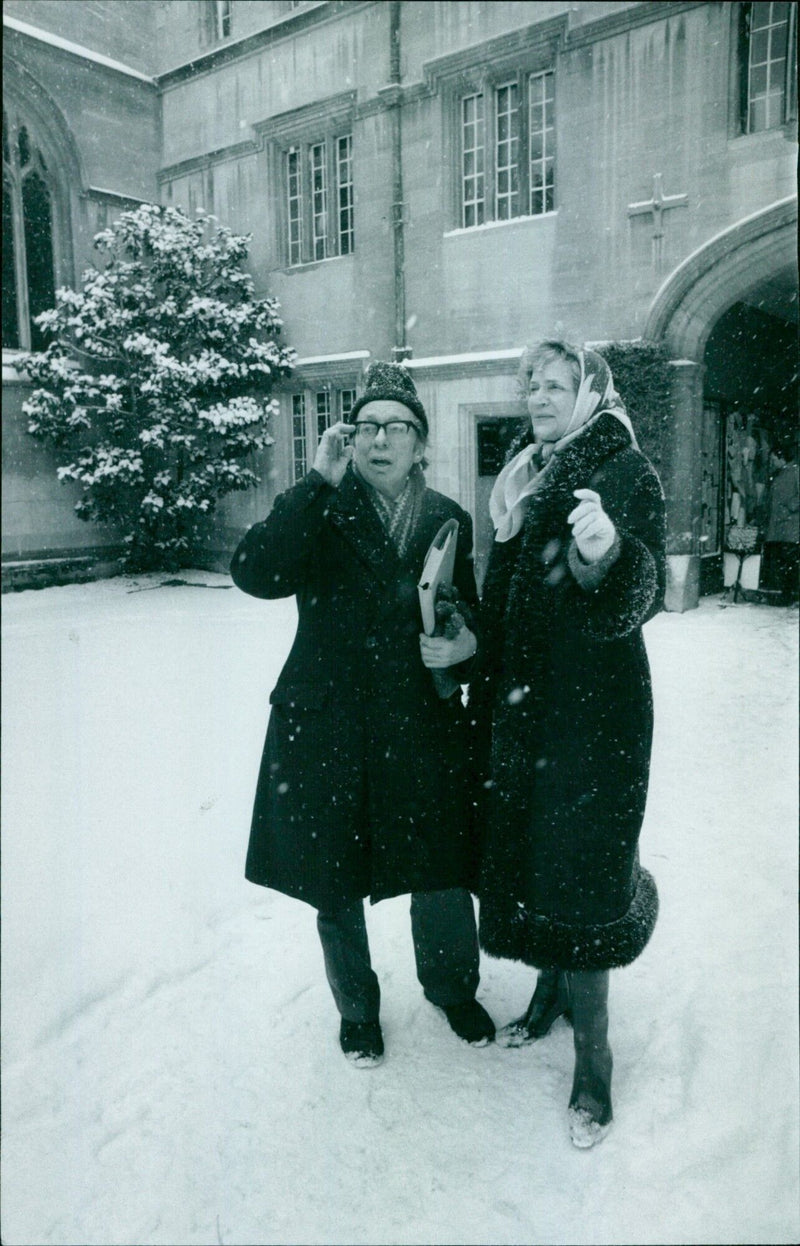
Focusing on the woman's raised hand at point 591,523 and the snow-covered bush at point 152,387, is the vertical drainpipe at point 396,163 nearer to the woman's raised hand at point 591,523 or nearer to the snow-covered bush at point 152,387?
the snow-covered bush at point 152,387

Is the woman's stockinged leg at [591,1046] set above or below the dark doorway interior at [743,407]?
below

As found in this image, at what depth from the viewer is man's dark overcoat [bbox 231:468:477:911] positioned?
1299mm

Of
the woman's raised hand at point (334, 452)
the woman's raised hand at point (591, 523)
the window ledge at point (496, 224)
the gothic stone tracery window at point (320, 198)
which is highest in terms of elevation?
the gothic stone tracery window at point (320, 198)

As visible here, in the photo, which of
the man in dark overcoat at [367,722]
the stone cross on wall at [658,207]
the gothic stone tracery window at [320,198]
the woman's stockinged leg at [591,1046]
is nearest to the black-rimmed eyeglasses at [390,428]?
the man in dark overcoat at [367,722]

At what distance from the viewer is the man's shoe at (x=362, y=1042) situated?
7.49ft

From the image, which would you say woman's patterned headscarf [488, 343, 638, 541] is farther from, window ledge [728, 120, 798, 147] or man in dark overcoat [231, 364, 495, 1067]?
window ledge [728, 120, 798, 147]

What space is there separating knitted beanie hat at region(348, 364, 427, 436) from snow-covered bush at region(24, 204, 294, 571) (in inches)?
4.5

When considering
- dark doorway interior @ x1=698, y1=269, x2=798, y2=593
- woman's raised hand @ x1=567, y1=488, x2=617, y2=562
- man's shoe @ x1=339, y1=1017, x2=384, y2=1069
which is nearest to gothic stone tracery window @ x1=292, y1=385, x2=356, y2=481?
woman's raised hand @ x1=567, y1=488, x2=617, y2=562

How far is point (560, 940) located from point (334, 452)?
1310mm

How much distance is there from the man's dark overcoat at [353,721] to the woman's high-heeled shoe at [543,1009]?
0.76m

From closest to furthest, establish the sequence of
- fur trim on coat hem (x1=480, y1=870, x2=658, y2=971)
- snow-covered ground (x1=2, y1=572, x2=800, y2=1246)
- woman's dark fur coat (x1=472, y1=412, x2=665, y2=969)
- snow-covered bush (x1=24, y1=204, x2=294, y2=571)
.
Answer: snow-covered bush (x1=24, y1=204, x2=294, y2=571)
woman's dark fur coat (x1=472, y1=412, x2=665, y2=969)
snow-covered ground (x1=2, y1=572, x2=800, y2=1246)
fur trim on coat hem (x1=480, y1=870, x2=658, y2=971)

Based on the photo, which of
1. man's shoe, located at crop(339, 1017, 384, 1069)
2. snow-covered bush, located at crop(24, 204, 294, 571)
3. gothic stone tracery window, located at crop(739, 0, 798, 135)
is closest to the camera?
gothic stone tracery window, located at crop(739, 0, 798, 135)

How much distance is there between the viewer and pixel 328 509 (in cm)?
129

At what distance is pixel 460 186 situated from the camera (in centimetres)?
112
